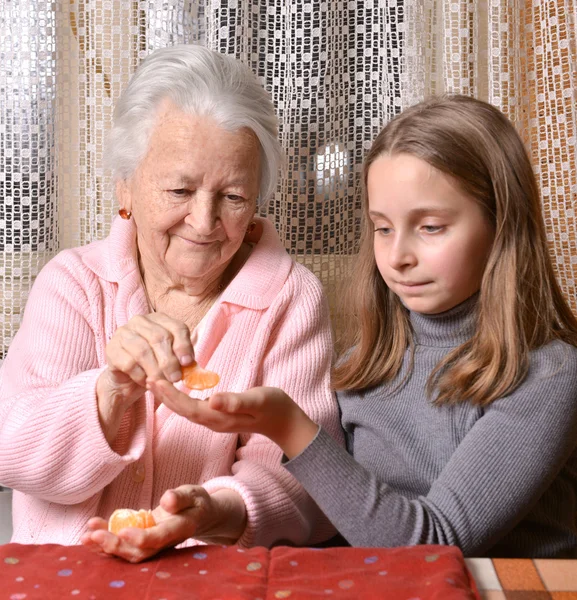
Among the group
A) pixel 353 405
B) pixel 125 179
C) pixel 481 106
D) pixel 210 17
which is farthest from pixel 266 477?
pixel 210 17

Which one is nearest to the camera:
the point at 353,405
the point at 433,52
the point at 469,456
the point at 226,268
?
the point at 469,456

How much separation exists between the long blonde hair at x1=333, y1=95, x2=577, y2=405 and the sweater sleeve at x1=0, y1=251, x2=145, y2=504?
22.0 inches

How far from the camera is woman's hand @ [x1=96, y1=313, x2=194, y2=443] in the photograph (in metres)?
1.14

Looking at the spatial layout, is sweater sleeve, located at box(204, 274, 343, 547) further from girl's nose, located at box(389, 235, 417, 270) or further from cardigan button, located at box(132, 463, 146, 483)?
girl's nose, located at box(389, 235, 417, 270)

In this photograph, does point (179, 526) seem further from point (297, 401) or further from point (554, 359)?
point (554, 359)

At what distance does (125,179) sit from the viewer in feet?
4.93

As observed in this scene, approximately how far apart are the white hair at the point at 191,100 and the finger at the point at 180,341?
0.41 m

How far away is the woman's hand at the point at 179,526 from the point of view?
3.04ft

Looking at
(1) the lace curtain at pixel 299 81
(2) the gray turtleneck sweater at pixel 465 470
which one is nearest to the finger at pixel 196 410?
(2) the gray turtleneck sweater at pixel 465 470

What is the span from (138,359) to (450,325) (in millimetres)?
533

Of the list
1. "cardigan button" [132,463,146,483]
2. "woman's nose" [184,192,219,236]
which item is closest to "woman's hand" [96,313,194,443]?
"cardigan button" [132,463,146,483]

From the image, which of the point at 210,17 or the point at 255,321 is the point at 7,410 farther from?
the point at 210,17

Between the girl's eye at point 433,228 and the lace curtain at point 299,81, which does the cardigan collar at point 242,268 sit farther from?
the girl's eye at point 433,228

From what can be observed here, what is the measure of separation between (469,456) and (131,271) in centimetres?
71
